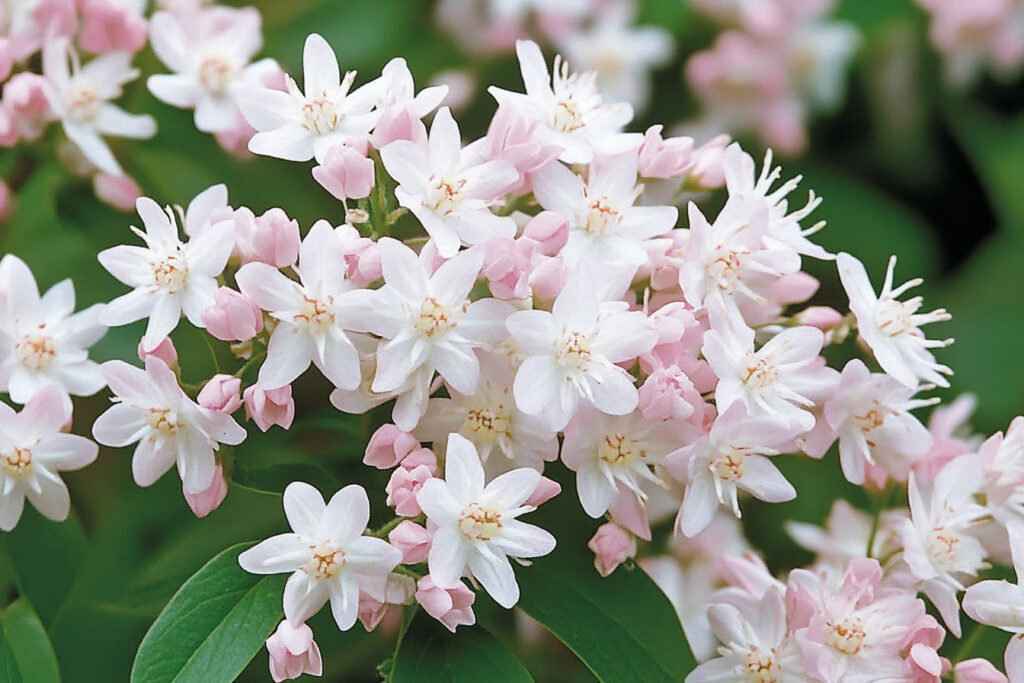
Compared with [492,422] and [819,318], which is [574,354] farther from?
[819,318]

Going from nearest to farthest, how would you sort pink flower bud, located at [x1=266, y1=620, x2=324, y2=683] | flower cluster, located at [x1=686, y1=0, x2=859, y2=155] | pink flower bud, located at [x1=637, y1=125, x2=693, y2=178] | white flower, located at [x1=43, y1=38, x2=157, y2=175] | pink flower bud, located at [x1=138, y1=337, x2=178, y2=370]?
pink flower bud, located at [x1=266, y1=620, x2=324, y2=683] → pink flower bud, located at [x1=138, y1=337, x2=178, y2=370] → pink flower bud, located at [x1=637, y1=125, x2=693, y2=178] → white flower, located at [x1=43, y1=38, x2=157, y2=175] → flower cluster, located at [x1=686, y1=0, x2=859, y2=155]

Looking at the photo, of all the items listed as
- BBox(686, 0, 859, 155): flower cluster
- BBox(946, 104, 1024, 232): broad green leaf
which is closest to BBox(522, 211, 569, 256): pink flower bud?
BBox(686, 0, 859, 155): flower cluster

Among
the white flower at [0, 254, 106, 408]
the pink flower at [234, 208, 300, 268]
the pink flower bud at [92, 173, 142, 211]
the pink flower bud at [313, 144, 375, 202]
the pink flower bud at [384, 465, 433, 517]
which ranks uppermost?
the pink flower bud at [313, 144, 375, 202]

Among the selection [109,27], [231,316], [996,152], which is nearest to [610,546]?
[231,316]

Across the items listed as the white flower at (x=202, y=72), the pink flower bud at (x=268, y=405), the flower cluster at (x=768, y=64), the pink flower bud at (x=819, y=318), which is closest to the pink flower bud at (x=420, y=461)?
the pink flower bud at (x=268, y=405)

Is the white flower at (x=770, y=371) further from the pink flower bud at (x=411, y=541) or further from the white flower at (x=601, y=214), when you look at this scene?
the pink flower bud at (x=411, y=541)

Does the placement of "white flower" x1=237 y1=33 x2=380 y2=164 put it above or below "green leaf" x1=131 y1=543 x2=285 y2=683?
above

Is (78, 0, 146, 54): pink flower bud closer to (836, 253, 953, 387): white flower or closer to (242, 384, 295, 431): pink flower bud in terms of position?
(242, 384, 295, 431): pink flower bud
